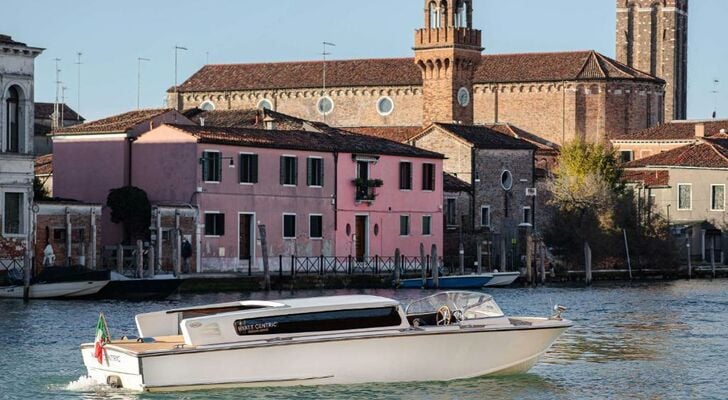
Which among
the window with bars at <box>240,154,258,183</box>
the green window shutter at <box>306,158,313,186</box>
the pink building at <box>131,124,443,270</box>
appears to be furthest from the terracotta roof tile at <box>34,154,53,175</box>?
the green window shutter at <box>306,158,313,186</box>

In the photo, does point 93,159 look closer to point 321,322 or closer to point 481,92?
point 321,322

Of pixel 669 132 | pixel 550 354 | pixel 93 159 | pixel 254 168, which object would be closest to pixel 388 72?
pixel 669 132

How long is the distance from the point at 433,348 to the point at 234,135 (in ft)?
104

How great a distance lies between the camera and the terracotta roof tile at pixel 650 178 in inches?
3270

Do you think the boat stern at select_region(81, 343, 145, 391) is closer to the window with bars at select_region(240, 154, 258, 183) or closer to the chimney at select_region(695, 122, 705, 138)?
the window with bars at select_region(240, 154, 258, 183)

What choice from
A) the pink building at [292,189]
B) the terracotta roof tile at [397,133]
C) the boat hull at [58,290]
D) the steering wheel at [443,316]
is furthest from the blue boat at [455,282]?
the steering wheel at [443,316]

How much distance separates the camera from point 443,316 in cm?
3039

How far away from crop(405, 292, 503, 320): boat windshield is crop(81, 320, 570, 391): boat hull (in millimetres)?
480

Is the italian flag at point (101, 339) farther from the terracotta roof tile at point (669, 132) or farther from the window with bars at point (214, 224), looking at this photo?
the terracotta roof tile at point (669, 132)

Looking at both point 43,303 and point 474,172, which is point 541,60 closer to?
point 474,172

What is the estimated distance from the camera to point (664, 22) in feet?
420

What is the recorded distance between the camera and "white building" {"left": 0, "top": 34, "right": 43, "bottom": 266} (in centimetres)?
5181

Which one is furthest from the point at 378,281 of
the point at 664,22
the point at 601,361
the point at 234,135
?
the point at 664,22

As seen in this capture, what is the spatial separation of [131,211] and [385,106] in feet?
164
